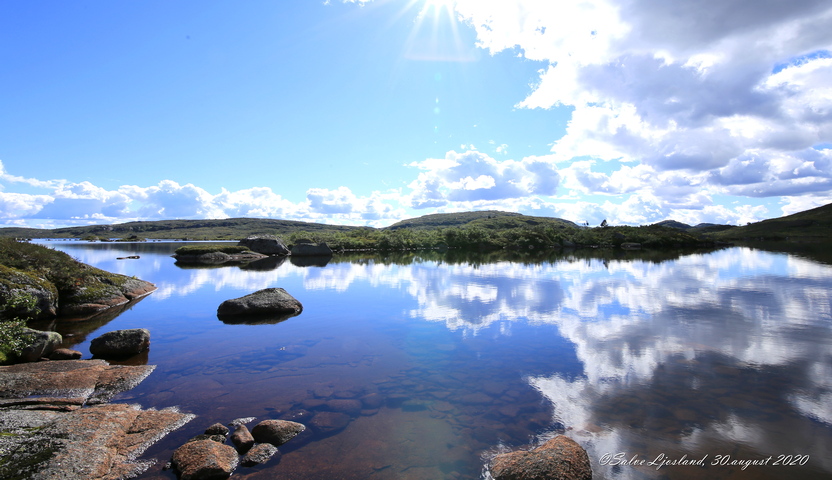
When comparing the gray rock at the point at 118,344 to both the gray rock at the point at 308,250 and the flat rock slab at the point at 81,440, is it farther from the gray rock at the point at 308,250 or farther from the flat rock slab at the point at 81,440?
the gray rock at the point at 308,250

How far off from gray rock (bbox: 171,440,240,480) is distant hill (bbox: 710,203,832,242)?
7172 inches

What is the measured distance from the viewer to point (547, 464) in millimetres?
7566

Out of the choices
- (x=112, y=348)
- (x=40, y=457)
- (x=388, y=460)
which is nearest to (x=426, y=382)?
(x=388, y=460)

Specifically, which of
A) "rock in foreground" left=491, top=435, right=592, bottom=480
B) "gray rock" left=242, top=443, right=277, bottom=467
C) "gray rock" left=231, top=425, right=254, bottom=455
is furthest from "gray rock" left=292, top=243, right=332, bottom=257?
"rock in foreground" left=491, top=435, right=592, bottom=480

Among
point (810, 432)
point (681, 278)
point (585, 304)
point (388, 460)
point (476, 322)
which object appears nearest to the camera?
point (388, 460)

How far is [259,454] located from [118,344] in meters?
10.7

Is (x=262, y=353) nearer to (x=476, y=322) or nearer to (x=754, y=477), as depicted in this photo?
(x=476, y=322)

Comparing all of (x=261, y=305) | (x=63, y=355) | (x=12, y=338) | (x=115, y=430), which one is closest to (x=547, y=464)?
(x=115, y=430)

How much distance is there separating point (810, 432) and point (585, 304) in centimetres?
1622

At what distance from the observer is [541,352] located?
50.7ft

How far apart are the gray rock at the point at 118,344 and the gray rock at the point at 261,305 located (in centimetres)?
676

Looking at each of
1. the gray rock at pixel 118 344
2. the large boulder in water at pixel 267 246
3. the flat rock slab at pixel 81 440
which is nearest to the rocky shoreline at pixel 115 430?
the flat rock slab at pixel 81 440

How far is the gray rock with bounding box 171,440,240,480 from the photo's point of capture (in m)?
7.51

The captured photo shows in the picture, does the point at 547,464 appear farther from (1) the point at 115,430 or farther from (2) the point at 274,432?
(1) the point at 115,430
